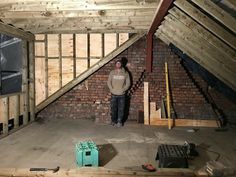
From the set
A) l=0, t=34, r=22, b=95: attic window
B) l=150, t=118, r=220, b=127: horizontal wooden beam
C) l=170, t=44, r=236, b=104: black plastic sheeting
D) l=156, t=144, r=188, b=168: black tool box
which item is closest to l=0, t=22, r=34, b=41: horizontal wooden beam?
l=0, t=34, r=22, b=95: attic window

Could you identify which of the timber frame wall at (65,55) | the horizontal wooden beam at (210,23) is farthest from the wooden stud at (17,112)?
the horizontal wooden beam at (210,23)

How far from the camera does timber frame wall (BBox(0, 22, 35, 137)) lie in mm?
5082

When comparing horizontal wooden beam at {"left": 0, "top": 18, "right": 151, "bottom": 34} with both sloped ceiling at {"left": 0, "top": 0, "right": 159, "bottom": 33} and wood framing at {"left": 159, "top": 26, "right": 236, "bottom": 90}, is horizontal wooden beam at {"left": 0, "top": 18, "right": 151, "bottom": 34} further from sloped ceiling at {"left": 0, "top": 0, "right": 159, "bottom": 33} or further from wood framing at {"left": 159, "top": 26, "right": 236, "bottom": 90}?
wood framing at {"left": 159, "top": 26, "right": 236, "bottom": 90}

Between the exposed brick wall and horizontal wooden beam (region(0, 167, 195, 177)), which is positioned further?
the exposed brick wall

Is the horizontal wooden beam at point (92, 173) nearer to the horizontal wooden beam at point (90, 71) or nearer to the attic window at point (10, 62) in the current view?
the horizontal wooden beam at point (90, 71)

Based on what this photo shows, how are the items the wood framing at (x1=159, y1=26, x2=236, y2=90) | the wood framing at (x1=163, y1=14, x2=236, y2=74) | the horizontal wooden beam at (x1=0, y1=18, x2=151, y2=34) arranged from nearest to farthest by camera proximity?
1. the wood framing at (x1=163, y1=14, x2=236, y2=74)
2. the wood framing at (x1=159, y1=26, x2=236, y2=90)
3. the horizontal wooden beam at (x1=0, y1=18, x2=151, y2=34)

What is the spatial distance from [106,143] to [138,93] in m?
2.12

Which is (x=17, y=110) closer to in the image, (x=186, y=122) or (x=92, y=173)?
(x=92, y=173)

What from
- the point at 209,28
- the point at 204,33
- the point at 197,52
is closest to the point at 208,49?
the point at 204,33

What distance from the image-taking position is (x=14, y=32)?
530cm

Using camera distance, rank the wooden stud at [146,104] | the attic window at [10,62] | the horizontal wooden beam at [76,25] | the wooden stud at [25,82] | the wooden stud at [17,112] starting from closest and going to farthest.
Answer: the horizontal wooden beam at [76,25], the wooden stud at [17,112], the wooden stud at [25,82], the wooden stud at [146,104], the attic window at [10,62]

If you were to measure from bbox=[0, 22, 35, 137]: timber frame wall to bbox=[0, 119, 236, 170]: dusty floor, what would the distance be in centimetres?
27

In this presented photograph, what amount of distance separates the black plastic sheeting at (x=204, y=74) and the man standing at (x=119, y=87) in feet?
4.32

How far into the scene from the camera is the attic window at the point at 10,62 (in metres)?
6.89
